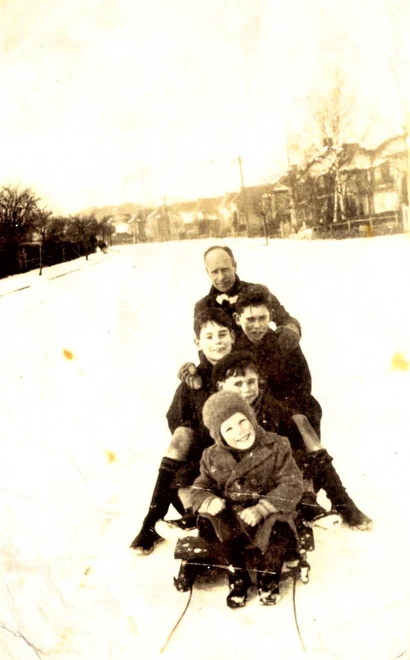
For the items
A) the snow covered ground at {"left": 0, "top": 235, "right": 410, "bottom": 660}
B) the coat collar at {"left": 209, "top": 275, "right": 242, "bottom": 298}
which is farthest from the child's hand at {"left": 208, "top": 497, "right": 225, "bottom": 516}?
the coat collar at {"left": 209, "top": 275, "right": 242, "bottom": 298}

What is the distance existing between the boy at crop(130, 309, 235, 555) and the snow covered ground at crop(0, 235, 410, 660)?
20mm

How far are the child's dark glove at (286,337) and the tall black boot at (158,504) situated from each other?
0.28 meters

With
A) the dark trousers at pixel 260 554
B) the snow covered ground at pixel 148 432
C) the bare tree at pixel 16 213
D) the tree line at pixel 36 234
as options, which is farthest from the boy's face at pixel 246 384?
the bare tree at pixel 16 213

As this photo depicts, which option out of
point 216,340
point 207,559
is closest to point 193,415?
point 216,340

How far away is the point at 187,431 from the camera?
4.11 ft

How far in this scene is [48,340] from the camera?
126cm

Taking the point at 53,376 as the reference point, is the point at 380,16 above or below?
above

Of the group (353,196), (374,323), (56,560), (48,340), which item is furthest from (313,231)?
(56,560)

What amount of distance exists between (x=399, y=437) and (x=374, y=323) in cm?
21

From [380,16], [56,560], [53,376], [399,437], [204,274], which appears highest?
[380,16]

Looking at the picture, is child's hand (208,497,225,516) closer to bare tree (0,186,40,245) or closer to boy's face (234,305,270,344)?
boy's face (234,305,270,344)

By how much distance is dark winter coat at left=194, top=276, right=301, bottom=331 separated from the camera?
4.01ft

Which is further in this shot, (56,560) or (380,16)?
(56,560)

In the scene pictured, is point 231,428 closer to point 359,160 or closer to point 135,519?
point 135,519
